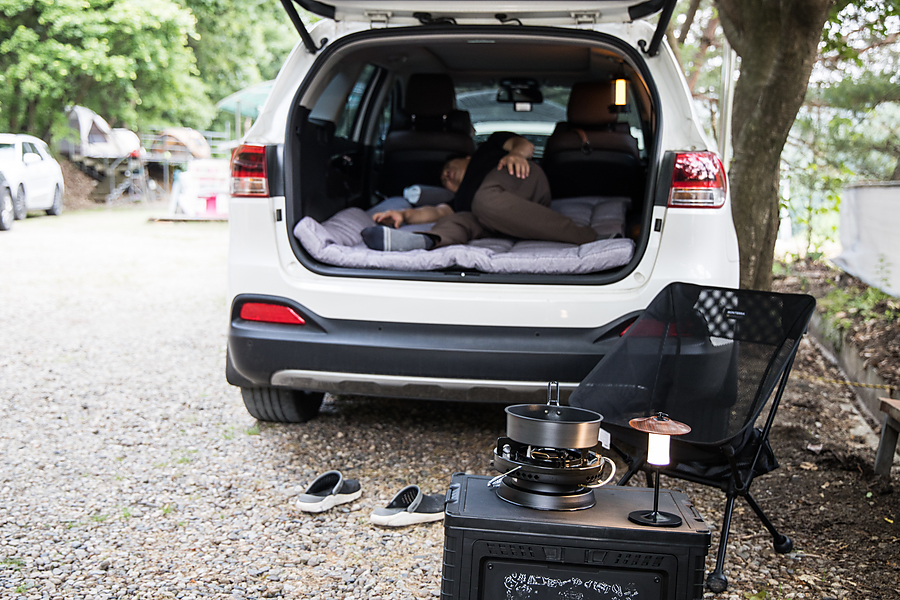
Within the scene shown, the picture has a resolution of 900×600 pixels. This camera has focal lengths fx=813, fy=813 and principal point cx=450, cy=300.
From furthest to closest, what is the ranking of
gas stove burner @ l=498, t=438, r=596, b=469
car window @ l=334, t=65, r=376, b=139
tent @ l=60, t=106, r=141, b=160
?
tent @ l=60, t=106, r=141, b=160
car window @ l=334, t=65, r=376, b=139
gas stove burner @ l=498, t=438, r=596, b=469

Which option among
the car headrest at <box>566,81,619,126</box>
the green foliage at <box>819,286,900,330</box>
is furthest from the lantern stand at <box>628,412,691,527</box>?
the green foliage at <box>819,286,900,330</box>

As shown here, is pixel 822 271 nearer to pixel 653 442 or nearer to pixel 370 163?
pixel 370 163

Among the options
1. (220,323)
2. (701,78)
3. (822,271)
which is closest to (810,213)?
(822,271)

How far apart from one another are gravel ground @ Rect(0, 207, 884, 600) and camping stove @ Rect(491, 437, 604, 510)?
62cm

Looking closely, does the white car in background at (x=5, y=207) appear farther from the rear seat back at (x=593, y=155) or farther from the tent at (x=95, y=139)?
the rear seat back at (x=593, y=155)

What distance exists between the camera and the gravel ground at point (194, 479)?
238 cm

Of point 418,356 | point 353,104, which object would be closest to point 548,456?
point 418,356

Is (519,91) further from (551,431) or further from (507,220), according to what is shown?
(551,431)

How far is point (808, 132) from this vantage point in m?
11.0

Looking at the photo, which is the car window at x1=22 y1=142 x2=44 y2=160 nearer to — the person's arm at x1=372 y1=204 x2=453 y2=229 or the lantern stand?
the person's arm at x1=372 y1=204 x2=453 y2=229

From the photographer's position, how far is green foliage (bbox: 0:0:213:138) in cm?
1895

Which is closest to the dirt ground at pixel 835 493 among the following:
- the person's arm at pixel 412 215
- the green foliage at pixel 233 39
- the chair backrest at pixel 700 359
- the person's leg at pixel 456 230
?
the chair backrest at pixel 700 359

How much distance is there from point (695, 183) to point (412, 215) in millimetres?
1836

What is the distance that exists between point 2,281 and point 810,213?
8558mm
